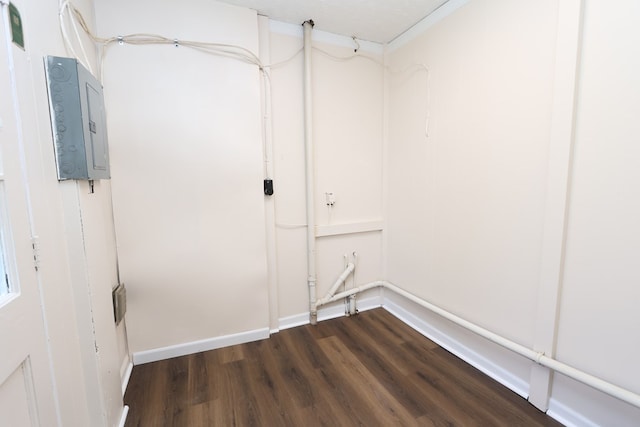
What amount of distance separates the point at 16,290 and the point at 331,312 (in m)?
2.25

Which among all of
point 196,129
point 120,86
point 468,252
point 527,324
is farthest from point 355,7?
point 527,324

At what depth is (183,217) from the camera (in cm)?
202

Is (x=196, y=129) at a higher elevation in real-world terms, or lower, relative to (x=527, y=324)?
higher

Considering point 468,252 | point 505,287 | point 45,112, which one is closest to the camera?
point 45,112

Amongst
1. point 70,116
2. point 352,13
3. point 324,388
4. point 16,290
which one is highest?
point 352,13

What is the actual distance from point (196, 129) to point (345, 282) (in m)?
1.88

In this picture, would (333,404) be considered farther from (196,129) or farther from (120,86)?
(120,86)

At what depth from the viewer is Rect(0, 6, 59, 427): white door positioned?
756mm

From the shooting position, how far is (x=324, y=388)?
175 centimetres

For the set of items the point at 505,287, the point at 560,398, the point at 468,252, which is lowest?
the point at 560,398

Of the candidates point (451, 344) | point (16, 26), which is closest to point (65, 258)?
point (16, 26)

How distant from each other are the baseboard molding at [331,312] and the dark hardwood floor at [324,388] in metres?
0.20

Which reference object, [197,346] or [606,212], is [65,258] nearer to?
[197,346]

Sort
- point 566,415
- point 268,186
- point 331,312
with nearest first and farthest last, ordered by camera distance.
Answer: point 566,415
point 268,186
point 331,312
